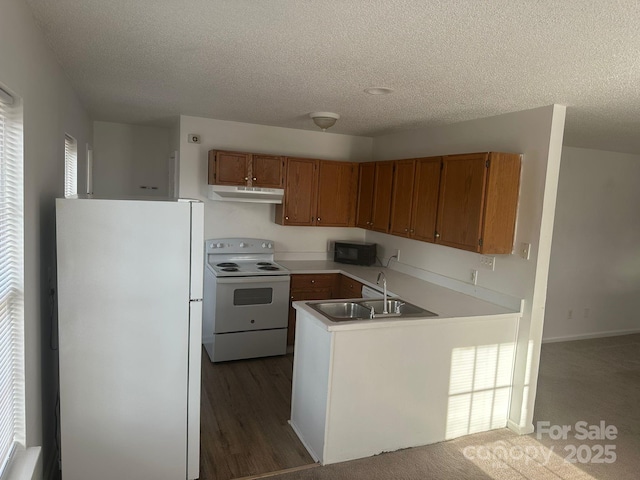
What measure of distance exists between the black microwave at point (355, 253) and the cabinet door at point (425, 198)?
3.30ft

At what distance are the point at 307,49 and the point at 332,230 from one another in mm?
3178

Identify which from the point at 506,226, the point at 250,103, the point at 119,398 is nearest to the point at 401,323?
the point at 506,226

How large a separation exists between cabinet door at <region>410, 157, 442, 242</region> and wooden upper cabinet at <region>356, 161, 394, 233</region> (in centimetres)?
44

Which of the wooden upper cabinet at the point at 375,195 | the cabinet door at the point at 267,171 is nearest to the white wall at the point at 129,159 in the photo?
the cabinet door at the point at 267,171

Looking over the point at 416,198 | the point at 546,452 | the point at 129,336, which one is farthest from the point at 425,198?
the point at 129,336

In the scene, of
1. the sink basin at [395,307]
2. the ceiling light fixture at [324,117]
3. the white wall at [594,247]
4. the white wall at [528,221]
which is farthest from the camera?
the white wall at [594,247]

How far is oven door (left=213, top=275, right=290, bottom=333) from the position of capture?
4.14m

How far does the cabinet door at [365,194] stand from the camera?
4672mm

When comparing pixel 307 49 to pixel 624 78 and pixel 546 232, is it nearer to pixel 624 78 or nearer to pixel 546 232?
pixel 624 78

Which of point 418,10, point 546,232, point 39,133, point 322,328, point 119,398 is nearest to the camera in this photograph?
point 418,10

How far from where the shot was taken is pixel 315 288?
4.62m

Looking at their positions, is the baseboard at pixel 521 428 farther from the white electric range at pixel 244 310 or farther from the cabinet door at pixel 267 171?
the cabinet door at pixel 267 171

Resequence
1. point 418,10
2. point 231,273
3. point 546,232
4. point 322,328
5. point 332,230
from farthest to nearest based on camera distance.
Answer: point 332,230 → point 231,273 → point 546,232 → point 322,328 → point 418,10

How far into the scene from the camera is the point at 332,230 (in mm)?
5254
